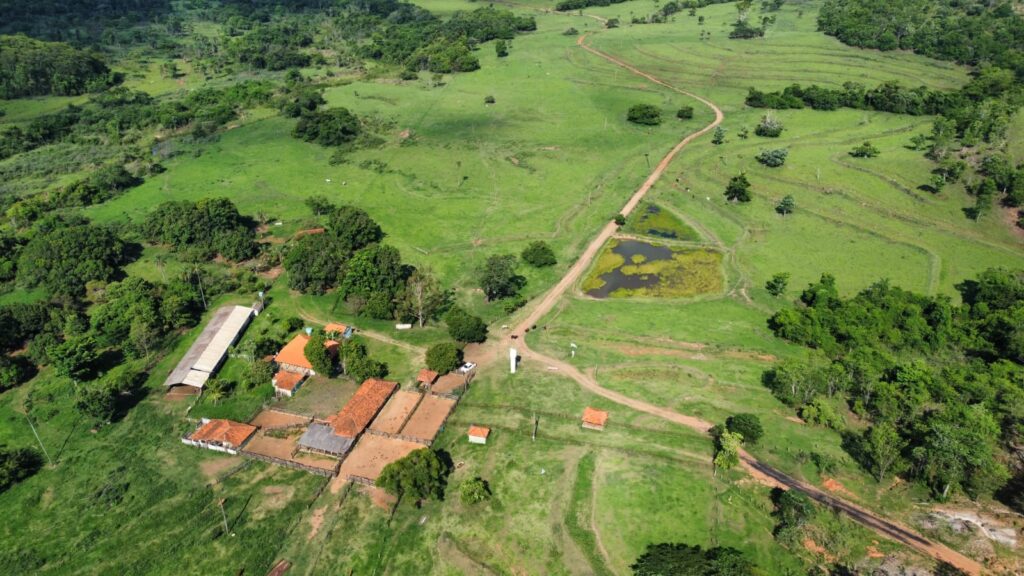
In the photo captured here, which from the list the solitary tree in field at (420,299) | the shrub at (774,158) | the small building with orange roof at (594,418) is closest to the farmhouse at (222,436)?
the solitary tree in field at (420,299)

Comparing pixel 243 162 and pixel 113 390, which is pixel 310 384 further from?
pixel 243 162

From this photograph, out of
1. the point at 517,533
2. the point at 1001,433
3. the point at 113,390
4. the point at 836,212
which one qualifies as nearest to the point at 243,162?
the point at 113,390

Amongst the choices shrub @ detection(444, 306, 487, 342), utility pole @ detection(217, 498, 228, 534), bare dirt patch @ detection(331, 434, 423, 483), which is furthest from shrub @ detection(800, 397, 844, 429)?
utility pole @ detection(217, 498, 228, 534)

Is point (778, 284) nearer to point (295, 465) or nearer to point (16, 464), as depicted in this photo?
point (295, 465)

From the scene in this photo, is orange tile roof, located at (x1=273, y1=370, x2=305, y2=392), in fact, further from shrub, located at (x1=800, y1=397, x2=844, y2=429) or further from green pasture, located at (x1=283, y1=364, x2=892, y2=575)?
shrub, located at (x1=800, y1=397, x2=844, y2=429)

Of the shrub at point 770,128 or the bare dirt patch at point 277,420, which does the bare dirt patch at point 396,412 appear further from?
the shrub at point 770,128
